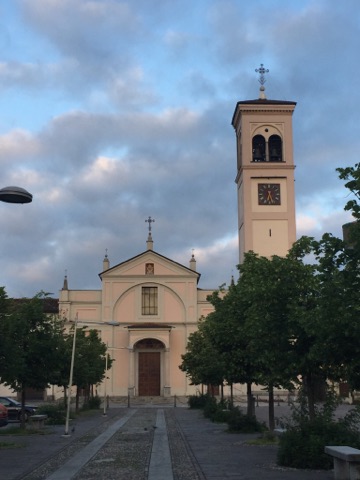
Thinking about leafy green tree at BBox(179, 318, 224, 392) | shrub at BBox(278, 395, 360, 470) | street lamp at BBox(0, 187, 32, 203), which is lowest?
shrub at BBox(278, 395, 360, 470)

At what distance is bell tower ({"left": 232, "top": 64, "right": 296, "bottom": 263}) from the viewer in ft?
195

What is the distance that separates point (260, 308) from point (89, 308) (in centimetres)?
4946

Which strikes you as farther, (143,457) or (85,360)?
(85,360)

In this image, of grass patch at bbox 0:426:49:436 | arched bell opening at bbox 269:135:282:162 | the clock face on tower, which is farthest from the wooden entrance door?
grass patch at bbox 0:426:49:436

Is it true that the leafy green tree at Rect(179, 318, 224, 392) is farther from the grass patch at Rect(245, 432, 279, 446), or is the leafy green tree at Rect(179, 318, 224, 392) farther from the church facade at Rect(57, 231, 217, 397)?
the church facade at Rect(57, 231, 217, 397)

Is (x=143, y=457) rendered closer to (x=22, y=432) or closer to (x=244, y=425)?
(x=244, y=425)

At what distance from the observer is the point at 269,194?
6028 cm

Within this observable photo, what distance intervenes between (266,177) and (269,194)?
65.5 inches

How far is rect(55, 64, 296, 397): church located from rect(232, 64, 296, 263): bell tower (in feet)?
0.31

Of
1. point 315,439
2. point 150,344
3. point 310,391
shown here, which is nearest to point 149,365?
point 150,344

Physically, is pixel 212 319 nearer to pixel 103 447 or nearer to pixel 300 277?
pixel 103 447

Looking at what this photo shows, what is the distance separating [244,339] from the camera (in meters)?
23.1

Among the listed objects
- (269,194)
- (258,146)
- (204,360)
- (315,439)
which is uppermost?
(258,146)

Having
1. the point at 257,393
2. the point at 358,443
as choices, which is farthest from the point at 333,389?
the point at 257,393
